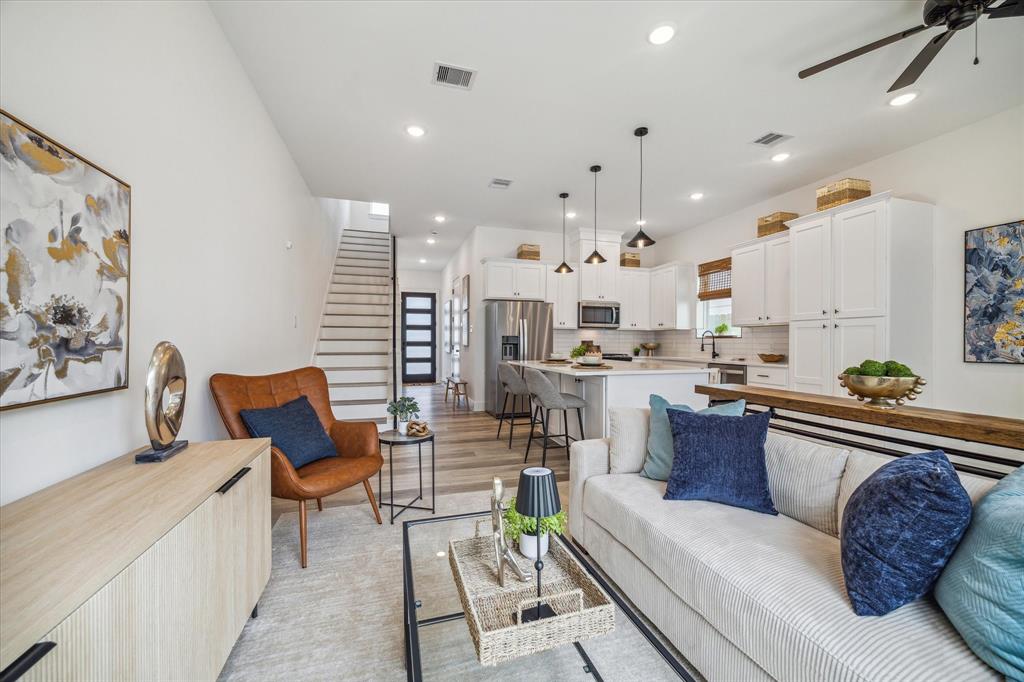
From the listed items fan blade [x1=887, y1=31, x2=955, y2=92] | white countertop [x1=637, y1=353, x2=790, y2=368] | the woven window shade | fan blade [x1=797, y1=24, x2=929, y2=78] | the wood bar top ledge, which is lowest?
the wood bar top ledge

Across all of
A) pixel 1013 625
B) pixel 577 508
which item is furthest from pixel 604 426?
pixel 1013 625

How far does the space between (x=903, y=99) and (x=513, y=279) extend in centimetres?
446

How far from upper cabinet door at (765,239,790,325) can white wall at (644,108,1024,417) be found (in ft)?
3.24

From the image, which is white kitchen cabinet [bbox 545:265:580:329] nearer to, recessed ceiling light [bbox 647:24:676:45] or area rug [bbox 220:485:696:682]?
recessed ceiling light [bbox 647:24:676:45]

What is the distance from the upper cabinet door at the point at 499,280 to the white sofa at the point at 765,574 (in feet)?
14.2

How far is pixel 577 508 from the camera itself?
2.19m

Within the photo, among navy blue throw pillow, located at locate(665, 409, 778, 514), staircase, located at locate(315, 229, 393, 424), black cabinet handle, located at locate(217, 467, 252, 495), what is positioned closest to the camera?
black cabinet handle, located at locate(217, 467, 252, 495)

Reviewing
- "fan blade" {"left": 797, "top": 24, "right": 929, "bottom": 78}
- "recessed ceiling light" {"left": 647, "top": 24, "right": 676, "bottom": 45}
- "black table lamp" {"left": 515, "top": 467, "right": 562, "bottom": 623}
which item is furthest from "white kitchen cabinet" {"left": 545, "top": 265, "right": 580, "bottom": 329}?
"black table lamp" {"left": 515, "top": 467, "right": 562, "bottom": 623}

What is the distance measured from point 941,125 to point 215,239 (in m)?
5.53

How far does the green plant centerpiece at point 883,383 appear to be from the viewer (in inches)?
67.3

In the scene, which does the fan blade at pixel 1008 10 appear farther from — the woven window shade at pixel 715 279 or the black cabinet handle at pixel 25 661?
the woven window shade at pixel 715 279

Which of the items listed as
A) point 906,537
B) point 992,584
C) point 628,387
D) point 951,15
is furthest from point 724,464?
point 951,15

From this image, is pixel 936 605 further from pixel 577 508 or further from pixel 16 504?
pixel 16 504

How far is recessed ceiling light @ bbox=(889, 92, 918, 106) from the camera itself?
2943mm
